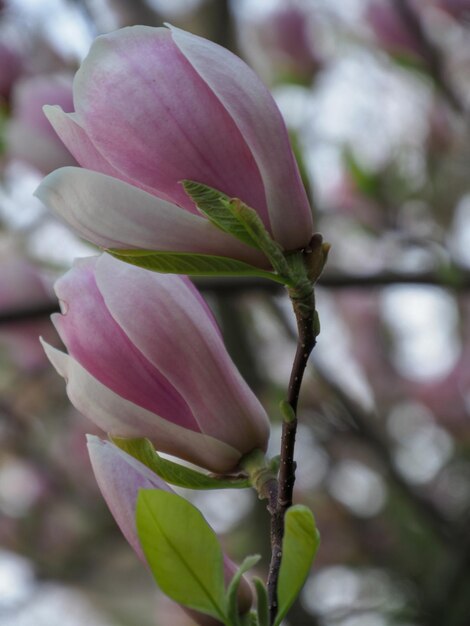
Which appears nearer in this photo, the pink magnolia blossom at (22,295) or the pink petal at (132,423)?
the pink petal at (132,423)

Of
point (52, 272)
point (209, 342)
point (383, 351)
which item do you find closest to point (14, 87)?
point (52, 272)

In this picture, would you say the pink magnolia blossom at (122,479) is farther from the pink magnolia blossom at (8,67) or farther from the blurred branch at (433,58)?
the blurred branch at (433,58)

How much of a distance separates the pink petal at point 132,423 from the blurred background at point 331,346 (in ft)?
1.87

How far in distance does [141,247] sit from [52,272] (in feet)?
3.61

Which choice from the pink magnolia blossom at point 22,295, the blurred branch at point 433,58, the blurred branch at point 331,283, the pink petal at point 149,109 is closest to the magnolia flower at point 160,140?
the pink petal at point 149,109

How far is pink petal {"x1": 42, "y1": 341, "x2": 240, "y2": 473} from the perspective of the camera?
0.48 metres

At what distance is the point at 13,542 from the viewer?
2219 mm

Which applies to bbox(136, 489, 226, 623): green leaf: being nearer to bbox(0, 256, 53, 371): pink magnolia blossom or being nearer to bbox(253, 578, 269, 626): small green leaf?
bbox(253, 578, 269, 626): small green leaf

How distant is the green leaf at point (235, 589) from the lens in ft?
1.44

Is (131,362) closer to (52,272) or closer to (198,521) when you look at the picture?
(198,521)

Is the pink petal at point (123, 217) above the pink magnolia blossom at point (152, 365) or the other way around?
above

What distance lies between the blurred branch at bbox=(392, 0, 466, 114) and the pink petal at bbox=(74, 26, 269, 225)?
3.81 feet

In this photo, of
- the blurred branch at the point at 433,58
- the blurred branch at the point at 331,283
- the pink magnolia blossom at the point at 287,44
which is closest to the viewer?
the blurred branch at the point at 331,283

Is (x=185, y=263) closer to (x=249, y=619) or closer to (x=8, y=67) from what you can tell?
(x=249, y=619)
